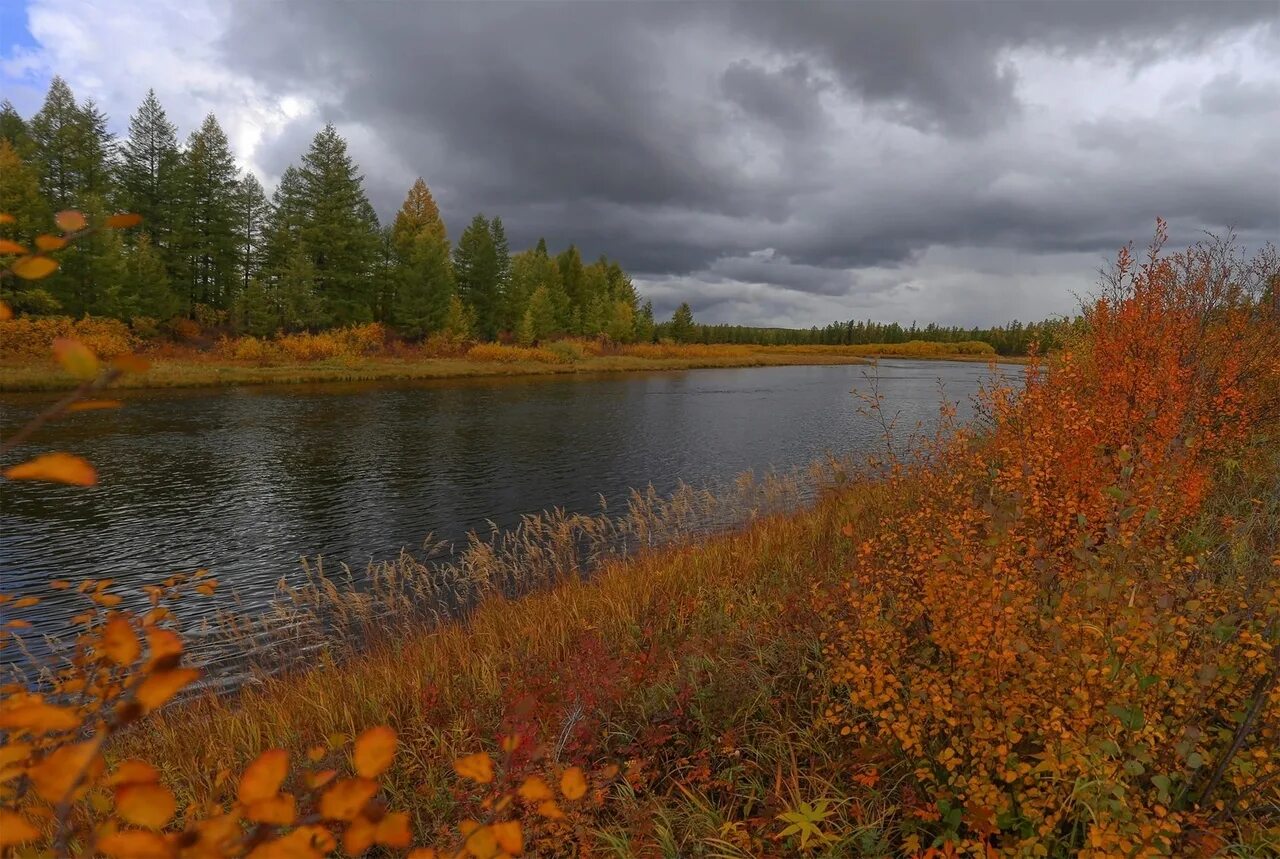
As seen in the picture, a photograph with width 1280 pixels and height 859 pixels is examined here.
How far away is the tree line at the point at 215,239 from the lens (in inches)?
1449

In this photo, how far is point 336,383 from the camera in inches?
1511

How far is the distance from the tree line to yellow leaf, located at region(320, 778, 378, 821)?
44801mm

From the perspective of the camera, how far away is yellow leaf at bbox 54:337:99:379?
1210 mm

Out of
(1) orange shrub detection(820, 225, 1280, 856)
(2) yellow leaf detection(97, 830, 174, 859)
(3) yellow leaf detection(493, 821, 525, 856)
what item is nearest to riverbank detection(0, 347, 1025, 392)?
(2) yellow leaf detection(97, 830, 174, 859)

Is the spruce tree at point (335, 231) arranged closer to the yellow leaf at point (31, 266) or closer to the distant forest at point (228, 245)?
the distant forest at point (228, 245)

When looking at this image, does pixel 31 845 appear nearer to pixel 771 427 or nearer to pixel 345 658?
pixel 345 658

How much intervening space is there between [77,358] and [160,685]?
0.69 metres

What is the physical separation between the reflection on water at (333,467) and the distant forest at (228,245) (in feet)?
39.7

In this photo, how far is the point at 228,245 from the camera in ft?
156

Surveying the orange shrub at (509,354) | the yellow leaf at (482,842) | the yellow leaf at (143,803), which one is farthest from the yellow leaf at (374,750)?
the orange shrub at (509,354)

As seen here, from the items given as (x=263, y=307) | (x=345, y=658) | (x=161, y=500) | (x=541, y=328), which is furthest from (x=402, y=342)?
(x=345, y=658)

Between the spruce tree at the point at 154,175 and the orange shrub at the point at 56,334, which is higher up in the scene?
the spruce tree at the point at 154,175

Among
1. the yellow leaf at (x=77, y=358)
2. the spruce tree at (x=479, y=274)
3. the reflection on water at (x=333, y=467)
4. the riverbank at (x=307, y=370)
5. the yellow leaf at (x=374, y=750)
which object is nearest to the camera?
the yellow leaf at (x=77, y=358)

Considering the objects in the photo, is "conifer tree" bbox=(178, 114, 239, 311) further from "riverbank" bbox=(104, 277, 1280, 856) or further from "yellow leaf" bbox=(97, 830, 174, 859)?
"yellow leaf" bbox=(97, 830, 174, 859)
